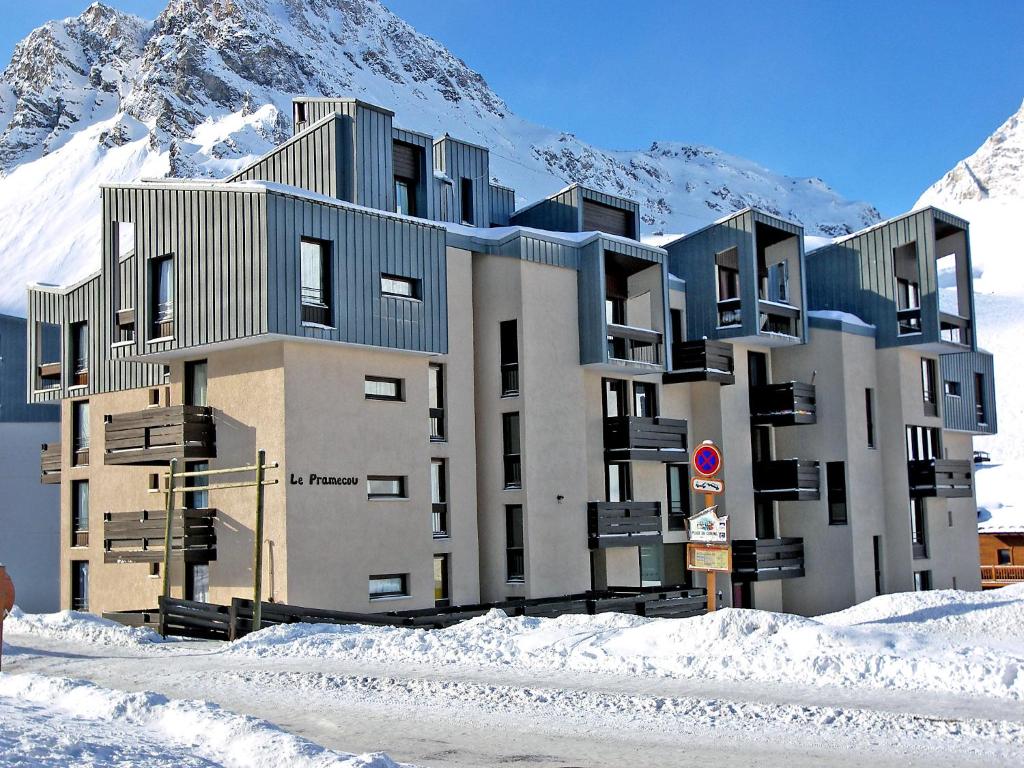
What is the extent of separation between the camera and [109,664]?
1816 centimetres

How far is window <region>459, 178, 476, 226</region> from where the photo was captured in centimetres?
3697

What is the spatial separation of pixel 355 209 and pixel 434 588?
9.02 m

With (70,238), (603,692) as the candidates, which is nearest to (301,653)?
(603,692)

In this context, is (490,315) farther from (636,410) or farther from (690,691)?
(690,691)

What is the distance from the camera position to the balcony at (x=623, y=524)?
3117cm

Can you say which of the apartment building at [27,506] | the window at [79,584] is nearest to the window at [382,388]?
the window at [79,584]

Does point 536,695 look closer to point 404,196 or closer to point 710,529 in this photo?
point 710,529

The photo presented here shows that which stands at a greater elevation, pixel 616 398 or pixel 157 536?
pixel 616 398

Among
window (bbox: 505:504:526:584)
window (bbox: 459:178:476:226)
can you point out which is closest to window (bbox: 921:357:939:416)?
window (bbox: 459:178:476:226)

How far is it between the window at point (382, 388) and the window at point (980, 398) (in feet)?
93.7

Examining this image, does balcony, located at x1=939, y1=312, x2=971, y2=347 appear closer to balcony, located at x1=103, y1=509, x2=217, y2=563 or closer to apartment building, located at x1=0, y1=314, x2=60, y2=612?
balcony, located at x1=103, y1=509, x2=217, y2=563

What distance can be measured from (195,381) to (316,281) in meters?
4.56

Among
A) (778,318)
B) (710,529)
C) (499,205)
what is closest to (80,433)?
(499,205)

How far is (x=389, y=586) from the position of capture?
2767 centimetres
